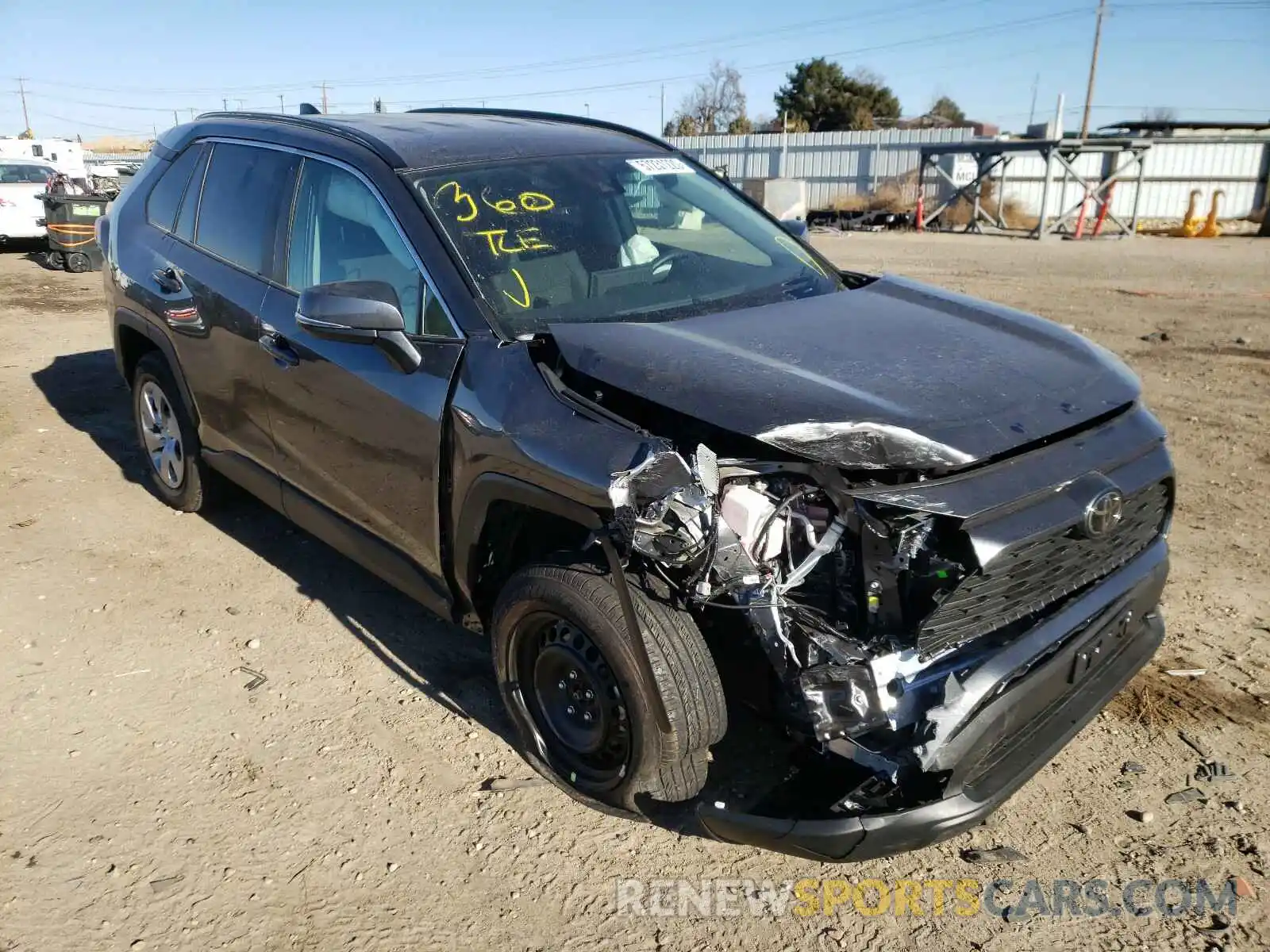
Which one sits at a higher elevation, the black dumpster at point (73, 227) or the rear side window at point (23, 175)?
the rear side window at point (23, 175)

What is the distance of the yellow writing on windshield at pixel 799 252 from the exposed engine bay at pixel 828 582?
1721mm

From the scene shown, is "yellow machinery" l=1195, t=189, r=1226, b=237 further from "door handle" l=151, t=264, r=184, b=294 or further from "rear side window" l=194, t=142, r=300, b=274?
"door handle" l=151, t=264, r=184, b=294

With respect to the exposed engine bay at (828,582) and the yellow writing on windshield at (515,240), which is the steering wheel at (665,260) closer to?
the yellow writing on windshield at (515,240)

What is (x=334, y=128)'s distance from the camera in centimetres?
384

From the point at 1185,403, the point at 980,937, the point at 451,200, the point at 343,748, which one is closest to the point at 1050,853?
the point at 980,937

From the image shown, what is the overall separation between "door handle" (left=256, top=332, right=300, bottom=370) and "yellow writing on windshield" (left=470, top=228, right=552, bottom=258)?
0.90m

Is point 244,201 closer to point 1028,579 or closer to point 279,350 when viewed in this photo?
point 279,350

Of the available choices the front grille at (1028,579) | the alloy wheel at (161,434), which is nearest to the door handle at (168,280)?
the alloy wheel at (161,434)

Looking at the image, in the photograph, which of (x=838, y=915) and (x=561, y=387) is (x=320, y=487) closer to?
(x=561, y=387)

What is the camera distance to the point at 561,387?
285 cm

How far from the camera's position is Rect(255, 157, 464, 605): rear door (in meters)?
3.18

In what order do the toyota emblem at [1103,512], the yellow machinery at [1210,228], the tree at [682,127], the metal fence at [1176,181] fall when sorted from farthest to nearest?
1. the tree at [682,127]
2. the metal fence at [1176,181]
3. the yellow machinery at [1210,228]
4. the toyota emblem at [1103,512]

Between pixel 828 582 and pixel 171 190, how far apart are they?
3.98 meters

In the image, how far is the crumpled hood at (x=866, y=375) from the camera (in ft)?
7.99
